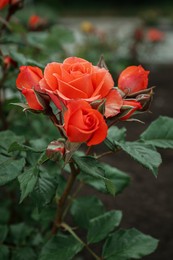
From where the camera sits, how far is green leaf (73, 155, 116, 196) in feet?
2.68

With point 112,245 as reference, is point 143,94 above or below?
above

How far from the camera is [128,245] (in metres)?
1.10

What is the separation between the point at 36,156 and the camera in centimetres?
100

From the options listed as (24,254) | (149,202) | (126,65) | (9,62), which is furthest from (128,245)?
(126,65)

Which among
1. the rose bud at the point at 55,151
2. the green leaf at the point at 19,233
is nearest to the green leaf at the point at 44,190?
the rose bud at the point at 55,151

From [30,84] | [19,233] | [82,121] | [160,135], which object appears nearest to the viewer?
[82,121]

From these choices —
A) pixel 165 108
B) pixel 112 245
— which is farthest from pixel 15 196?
pixel 165 108

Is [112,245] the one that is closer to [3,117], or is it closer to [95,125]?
[95,125]

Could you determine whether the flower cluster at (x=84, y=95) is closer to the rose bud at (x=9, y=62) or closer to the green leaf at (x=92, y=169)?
the green leaf at (x=92, y=169)

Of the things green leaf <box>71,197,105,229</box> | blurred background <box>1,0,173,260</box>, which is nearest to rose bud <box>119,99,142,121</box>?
blurred background <box>1,0,173,260</box>

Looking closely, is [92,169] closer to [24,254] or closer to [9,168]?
[9,168]

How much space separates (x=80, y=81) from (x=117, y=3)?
1763 centimetres

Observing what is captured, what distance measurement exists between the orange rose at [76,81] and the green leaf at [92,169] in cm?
12

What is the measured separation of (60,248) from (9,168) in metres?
0.28
